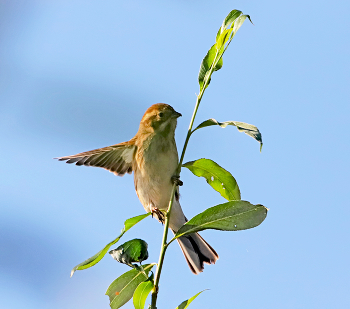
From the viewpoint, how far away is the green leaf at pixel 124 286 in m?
2.19

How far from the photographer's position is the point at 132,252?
2.03 m

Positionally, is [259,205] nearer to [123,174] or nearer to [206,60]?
[206,60]

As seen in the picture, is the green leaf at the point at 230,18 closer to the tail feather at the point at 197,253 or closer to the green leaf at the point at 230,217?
the green leaf at the point at 230,217

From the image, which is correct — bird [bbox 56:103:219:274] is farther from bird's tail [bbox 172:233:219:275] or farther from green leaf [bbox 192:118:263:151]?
green leaf [bbox 192:118:263:151]

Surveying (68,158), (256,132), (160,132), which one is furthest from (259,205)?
(68,158)

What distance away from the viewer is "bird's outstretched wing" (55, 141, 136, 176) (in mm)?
4293

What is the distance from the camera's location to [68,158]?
13.4 feet

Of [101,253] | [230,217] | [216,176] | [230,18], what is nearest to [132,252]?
[101,253]

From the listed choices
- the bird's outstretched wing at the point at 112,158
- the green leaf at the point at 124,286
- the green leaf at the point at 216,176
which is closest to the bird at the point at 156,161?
the bird's outstretched wing at the point at 112,158

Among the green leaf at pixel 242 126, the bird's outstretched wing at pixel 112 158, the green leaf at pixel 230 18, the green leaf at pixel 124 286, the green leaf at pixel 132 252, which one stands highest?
the bird's outstretched wing at pixel 112 158

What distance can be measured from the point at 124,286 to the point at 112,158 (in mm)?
2479

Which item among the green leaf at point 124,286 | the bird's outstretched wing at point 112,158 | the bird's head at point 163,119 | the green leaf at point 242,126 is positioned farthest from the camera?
the bird's outstretched wing at point 112,158

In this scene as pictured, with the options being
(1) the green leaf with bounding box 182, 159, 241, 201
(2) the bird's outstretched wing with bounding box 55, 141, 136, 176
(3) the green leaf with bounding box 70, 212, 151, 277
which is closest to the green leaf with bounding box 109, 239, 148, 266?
(3) the green leaf with bounding box 70, 212, 151, 277

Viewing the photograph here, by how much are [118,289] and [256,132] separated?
3.51ft
